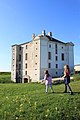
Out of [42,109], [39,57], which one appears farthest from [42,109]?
[39,57]

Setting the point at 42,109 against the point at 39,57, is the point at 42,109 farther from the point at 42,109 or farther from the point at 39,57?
the point at 39,57

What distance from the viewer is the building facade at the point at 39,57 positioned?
217ft

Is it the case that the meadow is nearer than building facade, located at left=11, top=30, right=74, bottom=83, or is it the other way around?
the meadow

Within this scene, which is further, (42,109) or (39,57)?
(39,57)

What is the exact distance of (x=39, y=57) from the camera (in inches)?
2564

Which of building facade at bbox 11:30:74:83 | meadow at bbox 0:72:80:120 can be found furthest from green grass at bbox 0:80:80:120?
building facade at bbox 11:30:74:83

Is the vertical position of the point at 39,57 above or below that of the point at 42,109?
above

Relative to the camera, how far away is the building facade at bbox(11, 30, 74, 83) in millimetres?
66250

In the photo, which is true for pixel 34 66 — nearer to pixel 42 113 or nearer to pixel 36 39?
pixel 36 39

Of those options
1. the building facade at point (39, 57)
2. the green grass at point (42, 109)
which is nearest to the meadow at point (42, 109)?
the green grass at point (42, 109)

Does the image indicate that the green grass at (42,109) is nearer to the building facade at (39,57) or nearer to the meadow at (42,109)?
the meadow at (42,109)

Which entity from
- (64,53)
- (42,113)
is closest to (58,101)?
(42,113)

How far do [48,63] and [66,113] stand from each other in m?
55.6

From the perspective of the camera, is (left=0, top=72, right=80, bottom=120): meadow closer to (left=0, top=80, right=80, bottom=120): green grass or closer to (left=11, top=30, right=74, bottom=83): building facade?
(left=0, top=80, right=80, bottom=120): green grass
